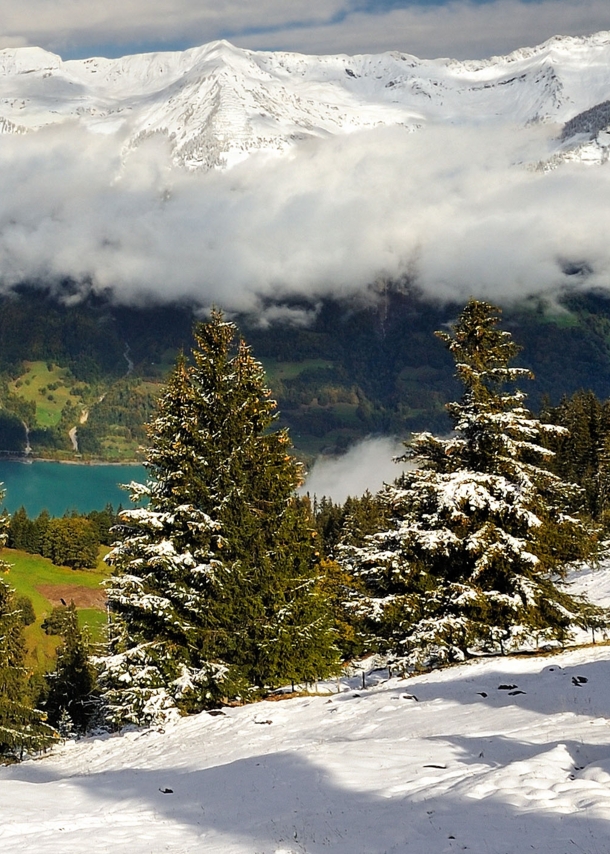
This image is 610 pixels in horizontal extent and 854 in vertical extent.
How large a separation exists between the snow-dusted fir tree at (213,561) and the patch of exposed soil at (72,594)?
115381mm

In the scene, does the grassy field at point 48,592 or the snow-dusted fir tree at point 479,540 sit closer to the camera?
the snow-dusted fir tree at point 479,540

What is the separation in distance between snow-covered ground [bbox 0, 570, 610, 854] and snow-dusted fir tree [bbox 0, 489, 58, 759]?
18.5ft

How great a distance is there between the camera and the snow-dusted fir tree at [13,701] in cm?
2962

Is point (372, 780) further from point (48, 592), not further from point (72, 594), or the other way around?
point (48, 592)

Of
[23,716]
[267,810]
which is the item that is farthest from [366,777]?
[23,716]

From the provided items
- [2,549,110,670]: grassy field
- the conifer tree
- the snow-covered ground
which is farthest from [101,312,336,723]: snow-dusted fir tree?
[2,549,110,670]: grassy field

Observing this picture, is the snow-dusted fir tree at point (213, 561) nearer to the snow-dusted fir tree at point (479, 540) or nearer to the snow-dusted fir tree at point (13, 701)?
the snow-dusted fir tree at point (13, 701)

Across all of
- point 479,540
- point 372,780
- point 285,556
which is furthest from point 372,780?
point 285,556

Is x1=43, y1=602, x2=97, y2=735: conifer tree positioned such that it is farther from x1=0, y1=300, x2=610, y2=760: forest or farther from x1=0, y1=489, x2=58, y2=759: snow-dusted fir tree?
x1=0, y1=300, x2=610, y2=760: forest

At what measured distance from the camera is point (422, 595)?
1024 inches

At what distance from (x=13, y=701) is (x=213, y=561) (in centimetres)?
944

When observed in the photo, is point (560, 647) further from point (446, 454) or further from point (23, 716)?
point (23, 716)

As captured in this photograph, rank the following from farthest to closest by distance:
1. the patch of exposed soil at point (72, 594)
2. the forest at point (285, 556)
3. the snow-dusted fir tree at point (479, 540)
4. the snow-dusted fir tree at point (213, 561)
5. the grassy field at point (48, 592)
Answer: the patch of exposed soil at point (72, 594) < the grassy field at point (48, 592) < the snow-dusted fir tree at point (213, 561) < the forest at point (285, 556) < the snow-dusted fir tree at point (479, 540)

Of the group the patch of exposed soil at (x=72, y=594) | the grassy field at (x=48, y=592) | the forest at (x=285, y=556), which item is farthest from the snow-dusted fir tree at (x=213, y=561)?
the patch of exposed soil at (x=72, y=594)
